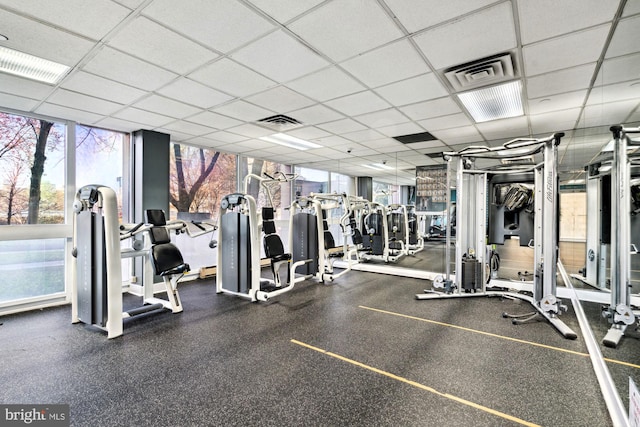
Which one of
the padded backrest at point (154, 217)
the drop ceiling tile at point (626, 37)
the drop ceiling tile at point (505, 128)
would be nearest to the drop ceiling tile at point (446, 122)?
the drop ceiling tile at point (505, 128)

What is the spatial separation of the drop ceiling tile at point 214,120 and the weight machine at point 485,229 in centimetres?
313

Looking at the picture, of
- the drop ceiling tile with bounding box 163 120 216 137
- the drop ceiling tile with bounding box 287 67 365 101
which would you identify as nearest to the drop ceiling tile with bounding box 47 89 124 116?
the drop ceiling tile with bounding box 163 120 216 137

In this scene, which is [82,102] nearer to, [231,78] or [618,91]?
[231,78]

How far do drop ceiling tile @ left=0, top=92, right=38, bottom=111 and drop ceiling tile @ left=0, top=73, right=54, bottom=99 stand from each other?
0.14 metres

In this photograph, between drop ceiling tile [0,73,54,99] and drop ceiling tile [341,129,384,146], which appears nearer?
drop ceiling tile [0,73,54,99]

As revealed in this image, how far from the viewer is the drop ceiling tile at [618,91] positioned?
2191mm

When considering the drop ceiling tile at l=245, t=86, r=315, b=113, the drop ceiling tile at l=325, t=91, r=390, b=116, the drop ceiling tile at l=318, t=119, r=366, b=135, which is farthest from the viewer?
the drop ceiling tile at l=318, t=119, r=366, b=135

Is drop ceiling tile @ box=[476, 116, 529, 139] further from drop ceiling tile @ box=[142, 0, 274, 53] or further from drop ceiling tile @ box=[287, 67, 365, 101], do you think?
drop ceiling tile @ box=[142, 0, 274, 53]

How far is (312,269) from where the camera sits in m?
5.27

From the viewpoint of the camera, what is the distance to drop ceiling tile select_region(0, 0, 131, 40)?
1.89m

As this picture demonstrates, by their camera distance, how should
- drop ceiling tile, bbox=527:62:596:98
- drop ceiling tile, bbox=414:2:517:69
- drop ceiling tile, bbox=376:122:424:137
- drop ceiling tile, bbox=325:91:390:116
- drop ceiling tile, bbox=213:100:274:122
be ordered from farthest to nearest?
drop ceiling tile, bbox=376:122:424:137
drop ceiling tile, bbox=213:100:274:122
drop ceiling tile, bbox=325:91:390:116
drop ceiling tile, bbox=527:62:596:98
drop ceiling tile, bbox=414:2:517:69

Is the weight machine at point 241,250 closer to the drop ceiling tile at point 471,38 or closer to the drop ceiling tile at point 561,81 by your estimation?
the drop ceiling tile at point 471,38

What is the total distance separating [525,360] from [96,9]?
416 centimetres

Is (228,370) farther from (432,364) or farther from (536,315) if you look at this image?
(536,315)
